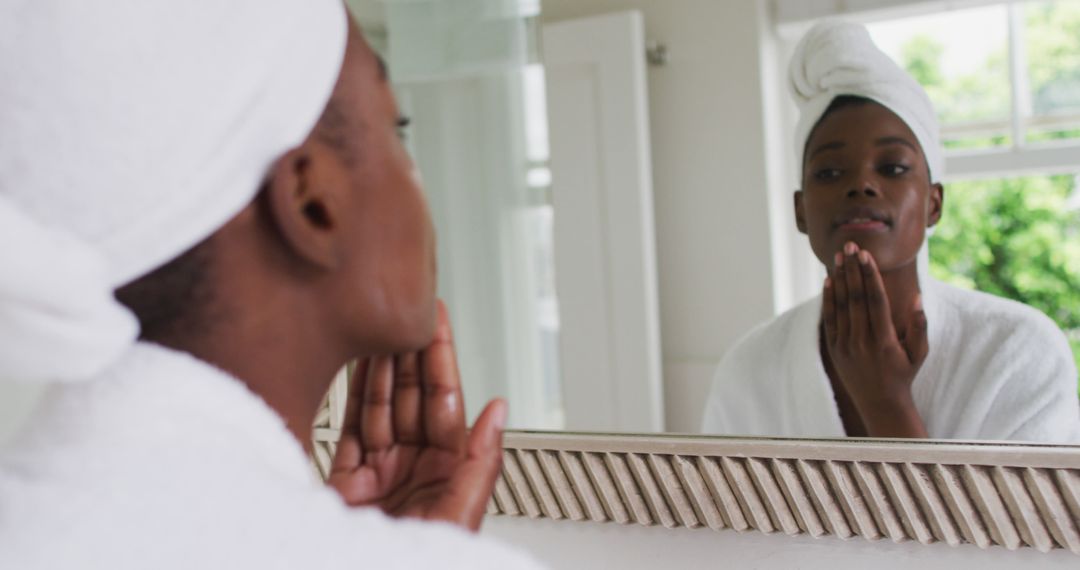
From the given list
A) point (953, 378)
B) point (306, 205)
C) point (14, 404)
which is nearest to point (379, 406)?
point (306, 205)

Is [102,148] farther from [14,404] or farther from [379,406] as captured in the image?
[14,404]

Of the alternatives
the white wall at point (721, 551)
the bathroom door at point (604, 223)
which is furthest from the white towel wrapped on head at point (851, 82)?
the white wall at point (721, 551)

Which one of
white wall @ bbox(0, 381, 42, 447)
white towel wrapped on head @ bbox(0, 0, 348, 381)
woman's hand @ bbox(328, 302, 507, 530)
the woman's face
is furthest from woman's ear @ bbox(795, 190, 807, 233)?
white wall @ bbox(0, 381, 42, 447)

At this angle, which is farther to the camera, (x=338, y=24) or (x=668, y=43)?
(x=668, y=43)

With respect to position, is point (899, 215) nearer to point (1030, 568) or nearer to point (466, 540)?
point (1030, 568)

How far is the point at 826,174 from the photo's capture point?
62 cm

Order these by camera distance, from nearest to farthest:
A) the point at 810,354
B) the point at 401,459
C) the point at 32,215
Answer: the point at 32,215 → the point at 401,459 → the point at 810,354

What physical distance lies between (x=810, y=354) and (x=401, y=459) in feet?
0.94

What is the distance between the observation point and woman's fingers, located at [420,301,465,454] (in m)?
0.51

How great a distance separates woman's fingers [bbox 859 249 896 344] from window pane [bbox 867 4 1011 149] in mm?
88

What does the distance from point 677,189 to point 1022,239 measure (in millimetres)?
218

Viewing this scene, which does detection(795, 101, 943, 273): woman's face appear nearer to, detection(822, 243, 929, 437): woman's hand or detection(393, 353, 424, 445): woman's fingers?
detection(822, 243, 929, 437): woman's hand

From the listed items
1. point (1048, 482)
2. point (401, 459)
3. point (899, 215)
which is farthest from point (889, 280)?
point (401, 459)

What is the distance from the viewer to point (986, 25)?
0.60 m
